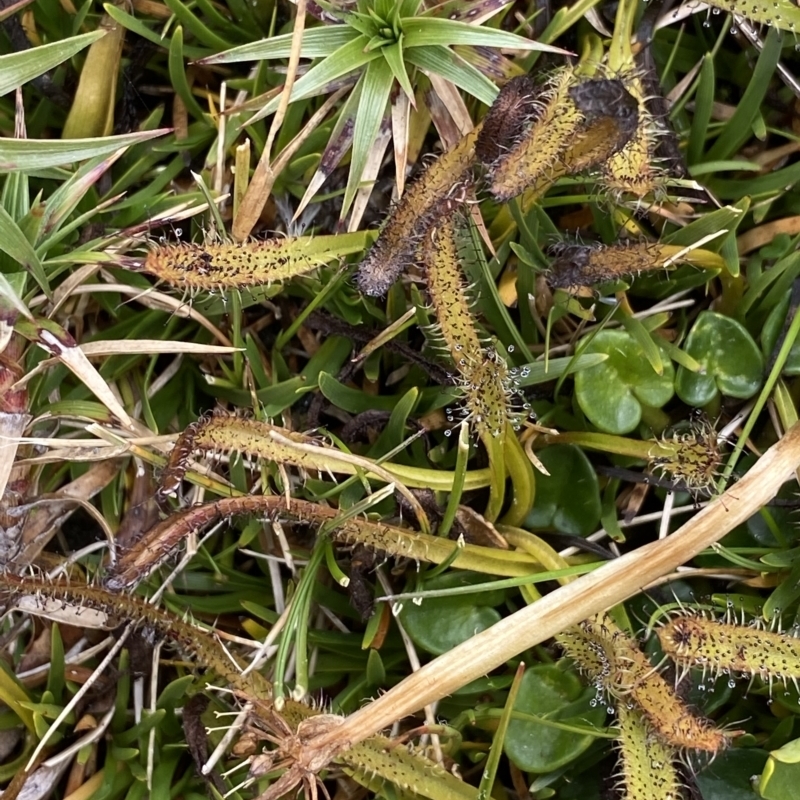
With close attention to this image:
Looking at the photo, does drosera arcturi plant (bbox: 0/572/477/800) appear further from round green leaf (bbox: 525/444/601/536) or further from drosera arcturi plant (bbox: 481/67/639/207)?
drosera arcturi plant (bbox: 481/67/639/207)

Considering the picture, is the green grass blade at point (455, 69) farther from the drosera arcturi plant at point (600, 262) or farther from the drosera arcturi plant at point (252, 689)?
the drosera arcturi plant at point (252, 689)

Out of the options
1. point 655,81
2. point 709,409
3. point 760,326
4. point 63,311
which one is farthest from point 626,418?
point 63,311

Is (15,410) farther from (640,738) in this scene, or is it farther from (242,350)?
(640,738)

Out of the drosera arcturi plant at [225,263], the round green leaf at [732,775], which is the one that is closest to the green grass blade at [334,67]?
the drosera arcturi plant at [225,263]

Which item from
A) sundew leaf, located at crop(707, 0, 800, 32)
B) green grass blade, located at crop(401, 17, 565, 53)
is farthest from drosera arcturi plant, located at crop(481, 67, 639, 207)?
sundew leaf, located at crop(707, 0, 800, 32)

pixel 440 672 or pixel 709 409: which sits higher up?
pixel 709 409
